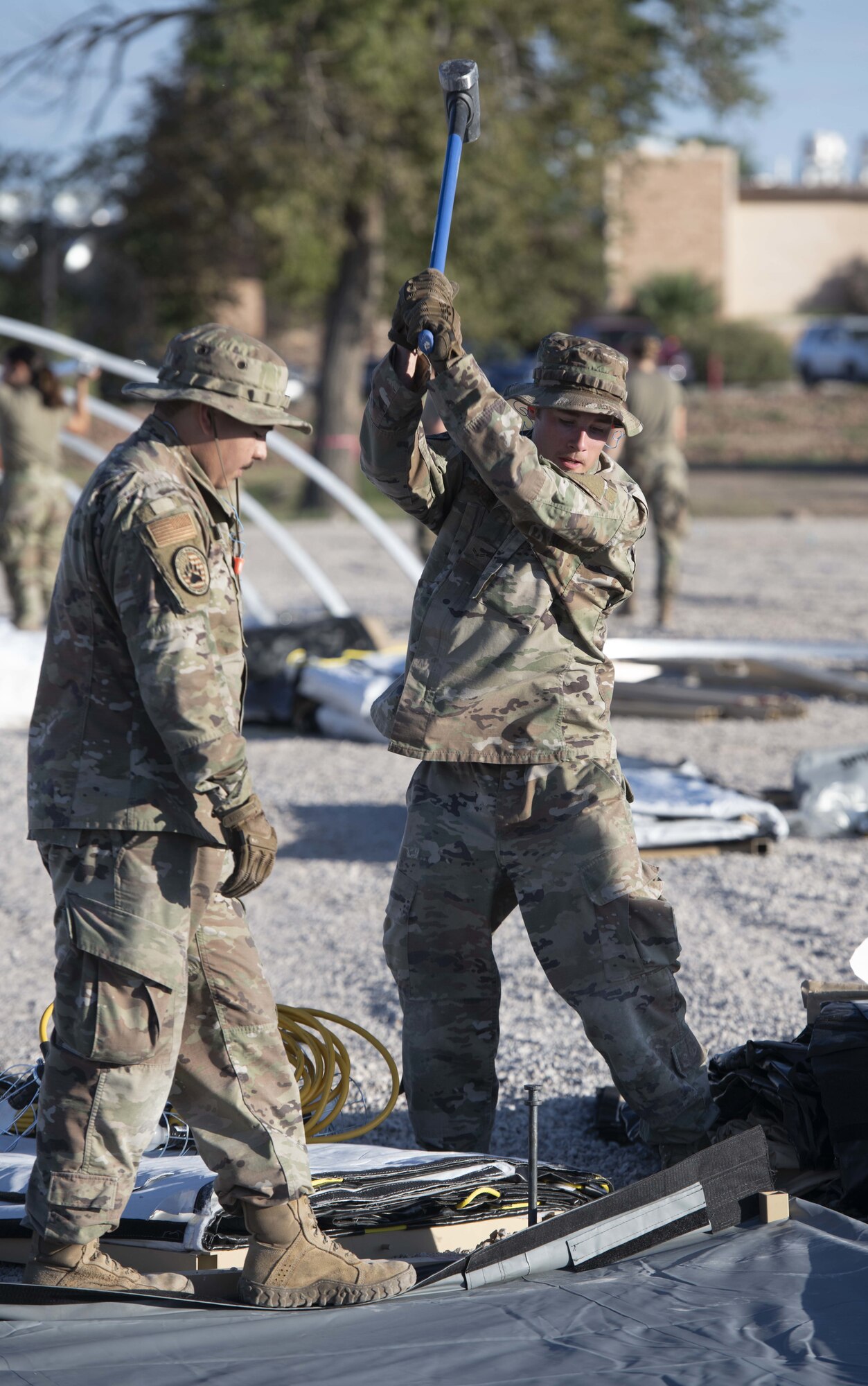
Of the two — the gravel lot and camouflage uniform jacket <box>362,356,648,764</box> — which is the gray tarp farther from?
camouflage uniform jacket <box>362,356,648,764</box>

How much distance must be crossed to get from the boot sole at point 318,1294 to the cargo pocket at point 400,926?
860 mm

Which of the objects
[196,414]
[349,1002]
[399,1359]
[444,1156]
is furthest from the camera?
[349,1002]

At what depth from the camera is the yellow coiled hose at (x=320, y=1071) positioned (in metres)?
4.01

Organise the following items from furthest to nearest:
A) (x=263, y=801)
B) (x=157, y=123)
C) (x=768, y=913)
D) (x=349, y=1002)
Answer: (x=157, y=123), (x=263, y=801), (x=768, y=913), (x=349, y=1002)

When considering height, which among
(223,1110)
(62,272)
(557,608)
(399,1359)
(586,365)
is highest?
(62,272)

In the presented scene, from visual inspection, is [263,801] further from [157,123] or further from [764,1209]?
[157,123]

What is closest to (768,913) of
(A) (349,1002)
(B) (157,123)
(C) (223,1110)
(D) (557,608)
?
(A) (349,1002)

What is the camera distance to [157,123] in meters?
23.2

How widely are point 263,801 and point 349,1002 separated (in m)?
2.77

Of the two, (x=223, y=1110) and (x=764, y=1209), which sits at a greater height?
(x=223, y=1110)

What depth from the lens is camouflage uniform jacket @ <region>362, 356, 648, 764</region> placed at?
3566 millimetres

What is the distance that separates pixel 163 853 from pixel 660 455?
9.76 m

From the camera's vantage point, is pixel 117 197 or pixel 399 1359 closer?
pixel 399 1359

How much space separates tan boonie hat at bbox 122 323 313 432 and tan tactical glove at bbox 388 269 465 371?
46cm
